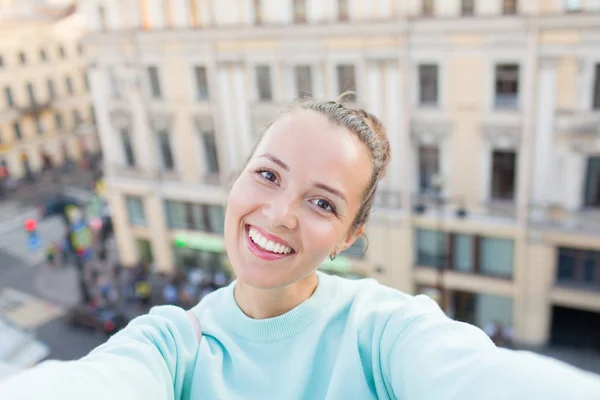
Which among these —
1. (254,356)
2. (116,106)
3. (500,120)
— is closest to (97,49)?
(116,106)

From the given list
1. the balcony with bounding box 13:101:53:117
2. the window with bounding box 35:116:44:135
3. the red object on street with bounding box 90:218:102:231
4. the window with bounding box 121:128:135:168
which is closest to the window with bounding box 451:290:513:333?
the window with bounding box 121:128:135:168

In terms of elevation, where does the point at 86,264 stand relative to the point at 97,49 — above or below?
below

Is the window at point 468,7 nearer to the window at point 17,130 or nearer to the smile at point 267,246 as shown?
the smile at point 267,246

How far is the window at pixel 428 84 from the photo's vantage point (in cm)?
1633

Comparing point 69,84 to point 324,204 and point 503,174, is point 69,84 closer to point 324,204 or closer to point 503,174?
point 503,174

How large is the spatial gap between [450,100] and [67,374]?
51.9ft

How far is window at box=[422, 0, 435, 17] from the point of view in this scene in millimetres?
15602

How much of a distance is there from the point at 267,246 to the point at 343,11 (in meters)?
15.5

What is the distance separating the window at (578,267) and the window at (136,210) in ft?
51.6

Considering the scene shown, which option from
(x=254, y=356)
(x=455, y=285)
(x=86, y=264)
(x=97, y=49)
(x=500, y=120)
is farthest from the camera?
(x=86, y=264)

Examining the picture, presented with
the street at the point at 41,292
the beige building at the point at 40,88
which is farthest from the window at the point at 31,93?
the street at the point at 41,292

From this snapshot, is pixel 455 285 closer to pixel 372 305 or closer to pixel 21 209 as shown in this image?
pixel 372 305

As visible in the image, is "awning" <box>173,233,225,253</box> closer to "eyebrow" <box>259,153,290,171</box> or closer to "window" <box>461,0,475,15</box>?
"window" <box>461,0,475,15</box>

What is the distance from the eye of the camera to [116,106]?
71.9 ft
